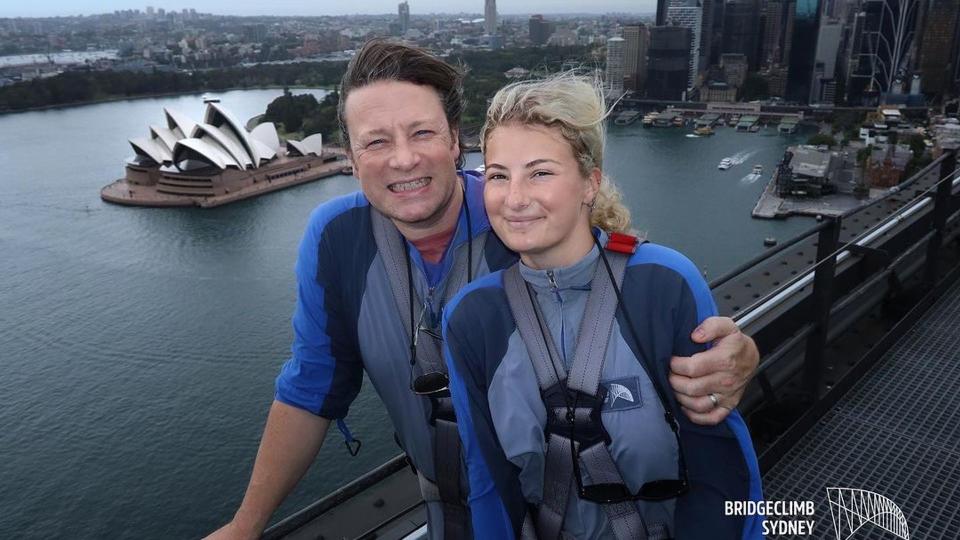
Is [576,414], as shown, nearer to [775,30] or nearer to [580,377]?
[580,377]

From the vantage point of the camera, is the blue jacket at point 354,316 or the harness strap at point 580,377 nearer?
the harness strap at point 580,377

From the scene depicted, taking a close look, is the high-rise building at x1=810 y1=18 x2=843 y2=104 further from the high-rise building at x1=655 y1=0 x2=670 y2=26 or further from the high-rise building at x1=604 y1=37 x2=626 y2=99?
the high-rise building at x1=655 y1=0 x2=670 y2=26

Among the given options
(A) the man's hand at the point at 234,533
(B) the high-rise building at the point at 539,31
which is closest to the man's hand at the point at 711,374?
(A) the man's hand at the point at 234,533

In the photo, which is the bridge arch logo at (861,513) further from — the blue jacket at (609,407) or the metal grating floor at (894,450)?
the blue jacket at (609,407)

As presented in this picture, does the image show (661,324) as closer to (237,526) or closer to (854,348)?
(237,526)

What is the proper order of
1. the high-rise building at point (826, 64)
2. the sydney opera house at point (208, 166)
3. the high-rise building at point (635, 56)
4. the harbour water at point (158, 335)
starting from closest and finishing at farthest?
the harbour water at point (158, 335) < the sydney opera house at point (208, 166) < the high-rise building at point (826, 64) < the high-rise building at point (635, 56)

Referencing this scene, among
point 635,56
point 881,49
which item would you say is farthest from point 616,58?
point 881,49
